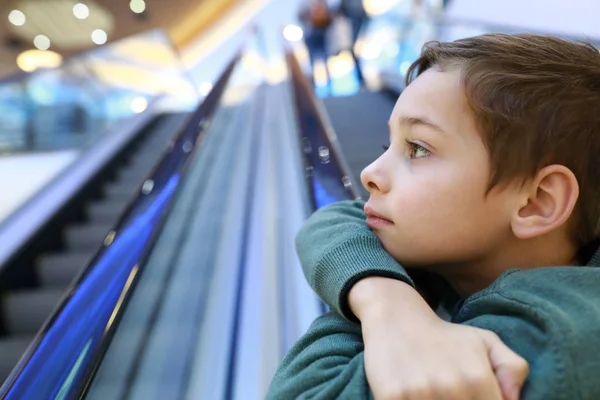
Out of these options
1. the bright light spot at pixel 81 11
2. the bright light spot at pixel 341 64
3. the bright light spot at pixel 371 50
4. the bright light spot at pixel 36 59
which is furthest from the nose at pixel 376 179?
the bright light spot at pixel 81 11

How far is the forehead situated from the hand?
1.12ft

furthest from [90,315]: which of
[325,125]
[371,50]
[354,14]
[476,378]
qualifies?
[371,50]

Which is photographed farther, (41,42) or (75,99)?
(41,42)

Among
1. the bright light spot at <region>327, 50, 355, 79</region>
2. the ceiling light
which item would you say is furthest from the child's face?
the ceiling light

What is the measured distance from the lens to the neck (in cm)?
95

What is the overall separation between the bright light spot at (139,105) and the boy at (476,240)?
4.95 metres

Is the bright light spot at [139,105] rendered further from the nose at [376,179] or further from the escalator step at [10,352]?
the nose at [376,179]

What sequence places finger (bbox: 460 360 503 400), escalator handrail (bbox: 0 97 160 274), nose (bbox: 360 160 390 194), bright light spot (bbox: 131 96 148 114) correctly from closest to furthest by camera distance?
finger (bbox: 460 360 503 400) → nose (bbox: 360 160 390 194) → escalator handrail (bbox: 0 97 160 274) → bright light spot (bbox: 131 96 148 114)

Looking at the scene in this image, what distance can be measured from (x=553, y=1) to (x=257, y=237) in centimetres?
482

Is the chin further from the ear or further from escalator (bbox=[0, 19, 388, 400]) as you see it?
escalator (bbox=[0, 19, 388, 400])

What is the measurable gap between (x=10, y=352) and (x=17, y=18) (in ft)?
38.5

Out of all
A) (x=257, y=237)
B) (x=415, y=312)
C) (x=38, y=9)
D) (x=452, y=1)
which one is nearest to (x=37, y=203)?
(x=257, y=237)

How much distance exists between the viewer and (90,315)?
51.1 inches

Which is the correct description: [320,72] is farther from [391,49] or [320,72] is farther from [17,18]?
[17,18]
